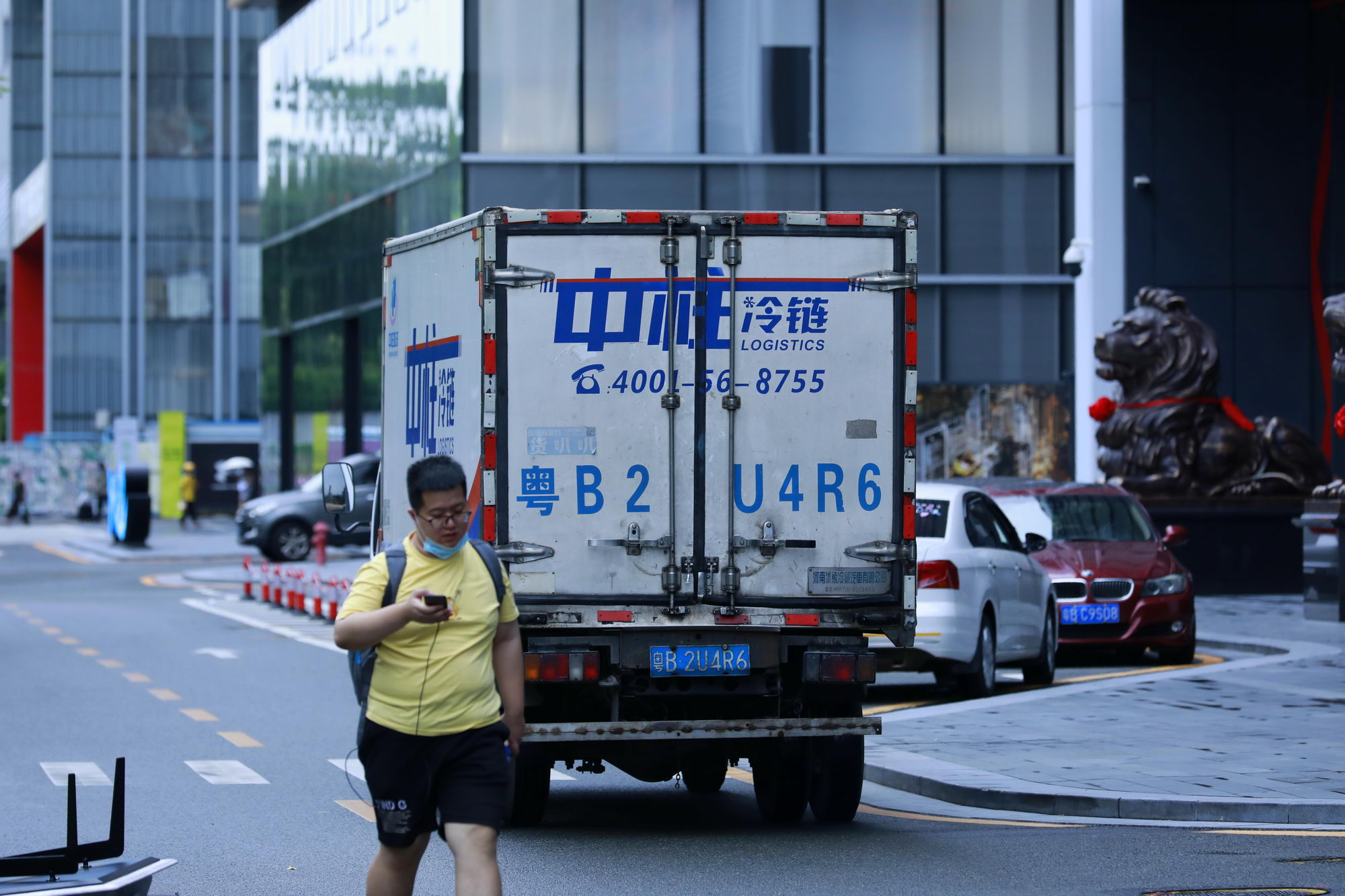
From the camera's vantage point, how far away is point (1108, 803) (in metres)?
9.45

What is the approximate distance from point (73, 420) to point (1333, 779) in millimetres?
76103

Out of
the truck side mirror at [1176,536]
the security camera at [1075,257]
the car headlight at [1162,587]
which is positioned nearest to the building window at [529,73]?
the security camera at [1075,257]

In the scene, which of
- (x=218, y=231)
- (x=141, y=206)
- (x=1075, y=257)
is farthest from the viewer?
(x=141, y=206)

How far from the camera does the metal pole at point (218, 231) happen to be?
7819cm

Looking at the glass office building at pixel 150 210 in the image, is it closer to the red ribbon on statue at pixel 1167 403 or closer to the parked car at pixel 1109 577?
the red ribbon on statue at pixel 1167 403

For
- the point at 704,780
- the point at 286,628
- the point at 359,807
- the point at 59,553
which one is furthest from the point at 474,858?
the point at 59,553

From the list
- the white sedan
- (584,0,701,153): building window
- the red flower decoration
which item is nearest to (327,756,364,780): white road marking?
the white sedan

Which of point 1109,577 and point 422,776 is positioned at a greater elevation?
point 422,776

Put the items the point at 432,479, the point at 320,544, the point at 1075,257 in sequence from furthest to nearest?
1. the point at 320,544
2. the point at 1075,257
3. the point at 432,479

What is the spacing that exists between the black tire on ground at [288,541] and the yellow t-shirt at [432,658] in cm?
3033

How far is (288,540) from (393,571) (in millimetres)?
30458

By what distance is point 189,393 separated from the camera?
8038 centimetres

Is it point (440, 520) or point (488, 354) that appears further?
point (488, 354)

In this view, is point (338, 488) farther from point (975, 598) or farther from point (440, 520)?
point (975, 598)
